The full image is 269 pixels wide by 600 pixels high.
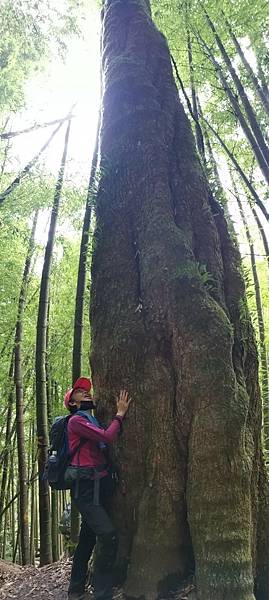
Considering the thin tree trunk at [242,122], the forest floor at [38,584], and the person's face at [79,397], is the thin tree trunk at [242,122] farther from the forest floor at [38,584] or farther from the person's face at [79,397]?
the forest floor at [38,584]

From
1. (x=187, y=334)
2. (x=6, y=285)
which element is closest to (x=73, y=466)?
(x=187, y=334)

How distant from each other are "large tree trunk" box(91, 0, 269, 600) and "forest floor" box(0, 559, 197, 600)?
73 centimetres

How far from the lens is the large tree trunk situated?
10.6ft

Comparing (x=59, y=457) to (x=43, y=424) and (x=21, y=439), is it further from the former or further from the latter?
(x=21, y=439)

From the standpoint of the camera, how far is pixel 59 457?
3.58 m

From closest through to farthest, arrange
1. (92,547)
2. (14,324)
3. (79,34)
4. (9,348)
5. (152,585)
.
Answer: (152,585), (92,547), (79,34), (14,324), (9,348)

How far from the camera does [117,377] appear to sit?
380 centimetres

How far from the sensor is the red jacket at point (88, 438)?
350cm

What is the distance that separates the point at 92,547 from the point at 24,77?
735 centimetres

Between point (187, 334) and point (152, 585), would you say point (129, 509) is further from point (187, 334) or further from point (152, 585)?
point (187, 334)

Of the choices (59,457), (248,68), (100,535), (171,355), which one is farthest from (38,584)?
(248,68)

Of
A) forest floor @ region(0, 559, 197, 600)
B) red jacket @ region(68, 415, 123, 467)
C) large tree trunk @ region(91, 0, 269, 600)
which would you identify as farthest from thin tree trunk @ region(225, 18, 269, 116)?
forest floor @ region(0, 559, 197, 600)

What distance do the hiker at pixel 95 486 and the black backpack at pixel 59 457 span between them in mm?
62

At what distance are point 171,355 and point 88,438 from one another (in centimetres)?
86
